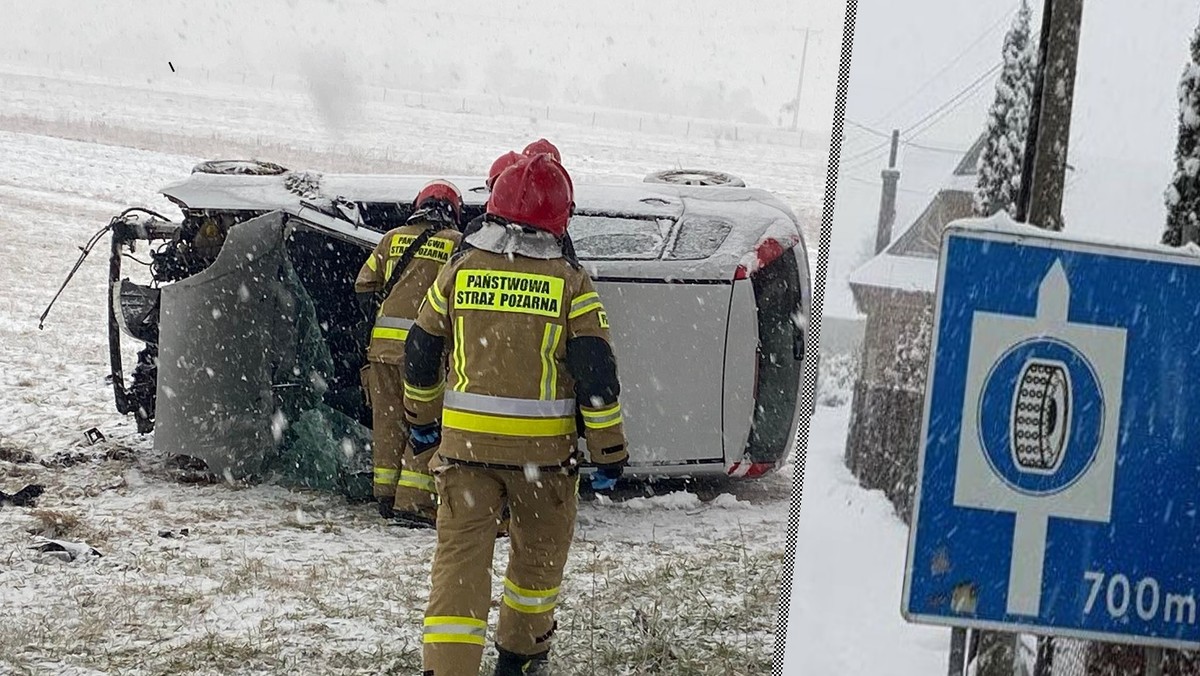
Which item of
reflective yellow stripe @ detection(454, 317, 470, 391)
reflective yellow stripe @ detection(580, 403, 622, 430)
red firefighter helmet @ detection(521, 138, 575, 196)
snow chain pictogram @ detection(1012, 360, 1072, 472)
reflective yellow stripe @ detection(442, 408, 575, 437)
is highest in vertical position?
red firefighter helmet @ detection(521, 138, 575, 196)

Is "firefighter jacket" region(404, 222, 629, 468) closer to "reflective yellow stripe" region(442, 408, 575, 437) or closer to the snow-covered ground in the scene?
"reflective yellow stripe" region(442, 408, 575, 437)

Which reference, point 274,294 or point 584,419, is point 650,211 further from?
point 584,419

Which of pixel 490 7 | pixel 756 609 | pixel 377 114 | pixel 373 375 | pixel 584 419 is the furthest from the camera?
pixel 490 7

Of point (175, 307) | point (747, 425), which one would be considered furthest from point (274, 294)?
point (747, 425)

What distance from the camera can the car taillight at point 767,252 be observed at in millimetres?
6324

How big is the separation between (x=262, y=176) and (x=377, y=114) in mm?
29919

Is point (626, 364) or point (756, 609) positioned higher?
point (626, 364)

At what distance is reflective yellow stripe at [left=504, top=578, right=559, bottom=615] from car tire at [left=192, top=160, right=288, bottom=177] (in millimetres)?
4048

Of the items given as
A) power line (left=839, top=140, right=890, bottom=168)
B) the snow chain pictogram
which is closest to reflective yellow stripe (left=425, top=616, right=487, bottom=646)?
the snow chain pictogram

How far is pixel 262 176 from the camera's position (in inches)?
279

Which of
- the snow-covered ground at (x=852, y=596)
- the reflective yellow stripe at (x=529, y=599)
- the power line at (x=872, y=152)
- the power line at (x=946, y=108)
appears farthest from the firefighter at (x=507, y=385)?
→ the power line at (x=946, y=108)

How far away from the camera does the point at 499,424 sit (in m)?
3.66

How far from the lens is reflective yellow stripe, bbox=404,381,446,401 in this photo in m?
3.89

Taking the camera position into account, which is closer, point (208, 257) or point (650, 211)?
point (650, 211)
